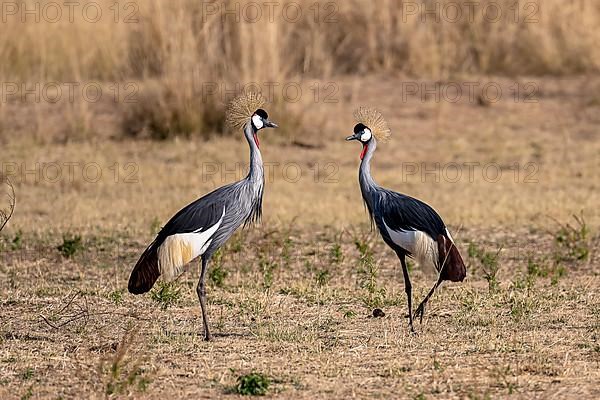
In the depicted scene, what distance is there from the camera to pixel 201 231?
7172 millimetres

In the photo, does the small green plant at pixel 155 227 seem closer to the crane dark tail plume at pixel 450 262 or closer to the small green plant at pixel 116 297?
the small green plant at pixel 116 297

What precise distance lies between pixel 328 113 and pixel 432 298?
667cm

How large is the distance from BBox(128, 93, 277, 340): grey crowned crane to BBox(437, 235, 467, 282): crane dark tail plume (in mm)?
1142

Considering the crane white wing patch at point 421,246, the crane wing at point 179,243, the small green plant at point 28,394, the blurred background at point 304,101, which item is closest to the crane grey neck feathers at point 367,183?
the crane white wing patch at point 421,246

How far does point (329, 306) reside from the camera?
7.87 meters

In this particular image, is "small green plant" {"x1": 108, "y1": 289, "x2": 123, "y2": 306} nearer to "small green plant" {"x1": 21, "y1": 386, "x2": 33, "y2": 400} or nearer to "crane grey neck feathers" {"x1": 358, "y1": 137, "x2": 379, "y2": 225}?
"crane grey neck feathers" {"x1": 358, "y1": 137, "x2": 379, "y2": 225}

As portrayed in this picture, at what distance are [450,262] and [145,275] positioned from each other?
167 cm

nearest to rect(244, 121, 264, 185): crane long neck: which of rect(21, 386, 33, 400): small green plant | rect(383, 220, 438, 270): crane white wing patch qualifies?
rect(383, 220, 438, 270): crane white wing patch

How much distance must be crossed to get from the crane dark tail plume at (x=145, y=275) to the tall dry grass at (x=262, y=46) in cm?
669

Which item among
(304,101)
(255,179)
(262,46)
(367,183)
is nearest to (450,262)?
(367,183)

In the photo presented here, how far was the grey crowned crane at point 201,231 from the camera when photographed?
7016 mm

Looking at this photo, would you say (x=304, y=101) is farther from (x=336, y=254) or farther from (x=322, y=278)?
(x=322, y=278)

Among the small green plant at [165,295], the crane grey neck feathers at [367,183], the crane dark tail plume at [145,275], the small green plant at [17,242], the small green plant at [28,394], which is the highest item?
the crane grey neck feathers at [367,183]

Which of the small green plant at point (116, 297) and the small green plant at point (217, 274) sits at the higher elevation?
the small green plant at point (217, 274)
